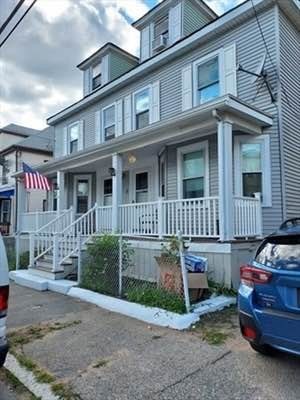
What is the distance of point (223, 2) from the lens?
9984 mm

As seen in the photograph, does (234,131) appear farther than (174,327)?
Yes

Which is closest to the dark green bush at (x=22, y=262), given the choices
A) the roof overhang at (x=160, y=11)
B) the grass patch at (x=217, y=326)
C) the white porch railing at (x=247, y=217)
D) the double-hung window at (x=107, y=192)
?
the double-hung window at (x=107, y=192)

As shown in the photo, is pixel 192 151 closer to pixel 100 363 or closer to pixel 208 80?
pixel 208 80

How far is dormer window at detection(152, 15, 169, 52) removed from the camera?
42.0 feet

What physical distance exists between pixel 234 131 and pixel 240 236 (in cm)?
301

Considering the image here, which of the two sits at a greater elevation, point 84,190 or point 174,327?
point 84,190

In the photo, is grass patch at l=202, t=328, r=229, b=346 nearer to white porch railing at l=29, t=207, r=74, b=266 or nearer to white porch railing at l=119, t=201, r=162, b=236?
white porch railing at l=119, t=201, r=162, b=236

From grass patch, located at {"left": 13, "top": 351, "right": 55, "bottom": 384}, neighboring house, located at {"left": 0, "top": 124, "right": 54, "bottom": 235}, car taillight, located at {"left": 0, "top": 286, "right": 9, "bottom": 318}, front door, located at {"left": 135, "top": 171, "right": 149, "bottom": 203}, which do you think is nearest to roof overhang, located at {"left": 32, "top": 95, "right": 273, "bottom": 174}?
front door, located at {"left": 135, "top": 171, "right": 149, "bottom": 203}

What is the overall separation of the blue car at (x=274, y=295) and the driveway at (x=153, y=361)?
1.42 ft

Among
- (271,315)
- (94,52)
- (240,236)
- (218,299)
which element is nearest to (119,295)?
(218,299)

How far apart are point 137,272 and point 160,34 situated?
9.22 metres

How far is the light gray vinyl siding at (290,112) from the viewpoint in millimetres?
8800

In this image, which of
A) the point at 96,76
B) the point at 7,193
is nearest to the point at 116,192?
the point at 96,76

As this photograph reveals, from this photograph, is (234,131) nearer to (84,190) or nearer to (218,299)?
(218,299)
